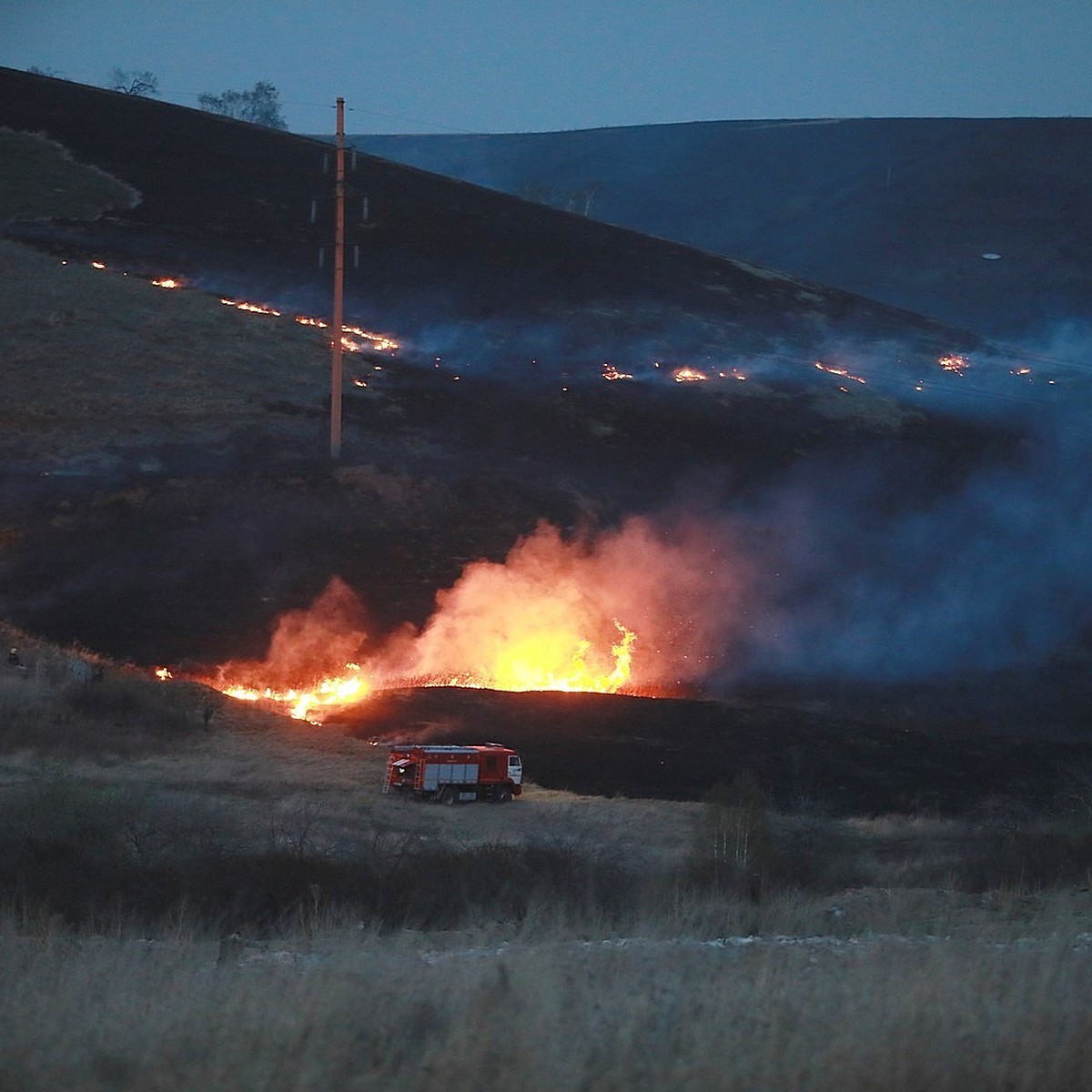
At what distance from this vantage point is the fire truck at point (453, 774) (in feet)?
75.8

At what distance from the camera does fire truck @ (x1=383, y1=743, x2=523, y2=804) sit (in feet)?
75.8

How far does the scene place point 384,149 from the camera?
510ft

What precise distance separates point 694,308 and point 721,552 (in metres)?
29.9

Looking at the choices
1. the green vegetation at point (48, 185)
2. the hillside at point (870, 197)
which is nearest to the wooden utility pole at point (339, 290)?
the green vegetation at point (48, 185)

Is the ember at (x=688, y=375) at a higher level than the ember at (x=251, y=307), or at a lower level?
lower

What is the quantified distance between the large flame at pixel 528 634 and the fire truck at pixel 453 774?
703 centimetres

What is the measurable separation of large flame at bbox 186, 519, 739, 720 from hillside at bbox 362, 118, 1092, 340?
2171 inches

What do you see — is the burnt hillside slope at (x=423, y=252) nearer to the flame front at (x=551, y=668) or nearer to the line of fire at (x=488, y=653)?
the line of fire at (x=488, y=653)

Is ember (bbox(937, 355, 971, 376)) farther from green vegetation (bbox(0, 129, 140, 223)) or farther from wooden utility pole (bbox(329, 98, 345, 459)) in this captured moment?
green vegetation (bbox(0, 129, 140, 223))

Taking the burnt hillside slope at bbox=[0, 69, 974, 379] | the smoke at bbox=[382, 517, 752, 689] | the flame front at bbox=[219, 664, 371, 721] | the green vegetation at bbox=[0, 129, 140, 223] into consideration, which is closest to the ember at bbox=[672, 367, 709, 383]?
the burnt hillside slope at bbox=[0, 69, 974, 379]

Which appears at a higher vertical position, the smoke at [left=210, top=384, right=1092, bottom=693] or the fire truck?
the smoke at [left=210, top=384, right=1092, bottom=693]

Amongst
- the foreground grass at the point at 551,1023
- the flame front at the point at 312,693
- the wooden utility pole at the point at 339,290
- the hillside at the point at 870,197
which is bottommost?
the flame front at the point at 312,693

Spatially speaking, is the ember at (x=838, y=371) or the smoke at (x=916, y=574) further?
the ember at (x=838, y=371)

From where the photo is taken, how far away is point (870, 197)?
380 feet
